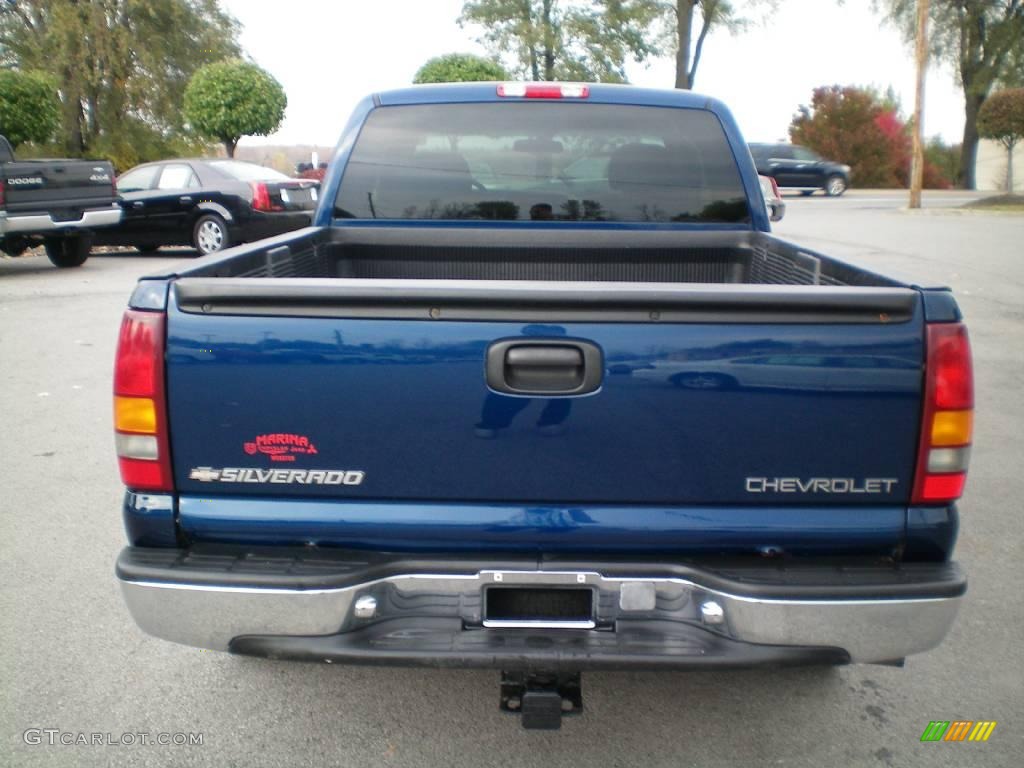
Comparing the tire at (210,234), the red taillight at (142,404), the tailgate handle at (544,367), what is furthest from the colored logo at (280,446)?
the tire at (210,234)

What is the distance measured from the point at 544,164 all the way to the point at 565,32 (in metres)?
36.8

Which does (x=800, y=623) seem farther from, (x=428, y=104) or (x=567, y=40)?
(x=567, y=40)

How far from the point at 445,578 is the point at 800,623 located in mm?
896

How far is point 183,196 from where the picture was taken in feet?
46.0

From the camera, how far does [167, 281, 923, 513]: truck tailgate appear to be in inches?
89.7

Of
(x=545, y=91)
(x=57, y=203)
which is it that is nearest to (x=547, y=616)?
(x=545, y=91)

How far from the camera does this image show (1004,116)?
24.9 m

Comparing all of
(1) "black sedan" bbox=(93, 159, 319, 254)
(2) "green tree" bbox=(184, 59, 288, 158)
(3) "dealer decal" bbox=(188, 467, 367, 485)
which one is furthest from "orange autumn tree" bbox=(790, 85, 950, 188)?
(3) "dealer decal" bbox=(188, 467, 367, 485)

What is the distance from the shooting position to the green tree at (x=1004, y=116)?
2454cm

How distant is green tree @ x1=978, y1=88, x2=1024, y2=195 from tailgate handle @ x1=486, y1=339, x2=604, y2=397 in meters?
26.7

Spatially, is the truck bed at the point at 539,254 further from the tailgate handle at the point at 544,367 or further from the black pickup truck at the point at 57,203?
the black pickup truck at the point at 57,203

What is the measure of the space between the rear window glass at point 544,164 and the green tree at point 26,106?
864 inches

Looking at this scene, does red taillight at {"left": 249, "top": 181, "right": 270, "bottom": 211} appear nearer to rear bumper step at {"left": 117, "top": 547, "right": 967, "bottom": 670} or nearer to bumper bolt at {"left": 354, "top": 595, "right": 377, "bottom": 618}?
rear bumper step at {"left": 117, "top": 547, "right": 967, "bottom": 670}

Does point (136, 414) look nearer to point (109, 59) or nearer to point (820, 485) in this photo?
point (820, 485)
